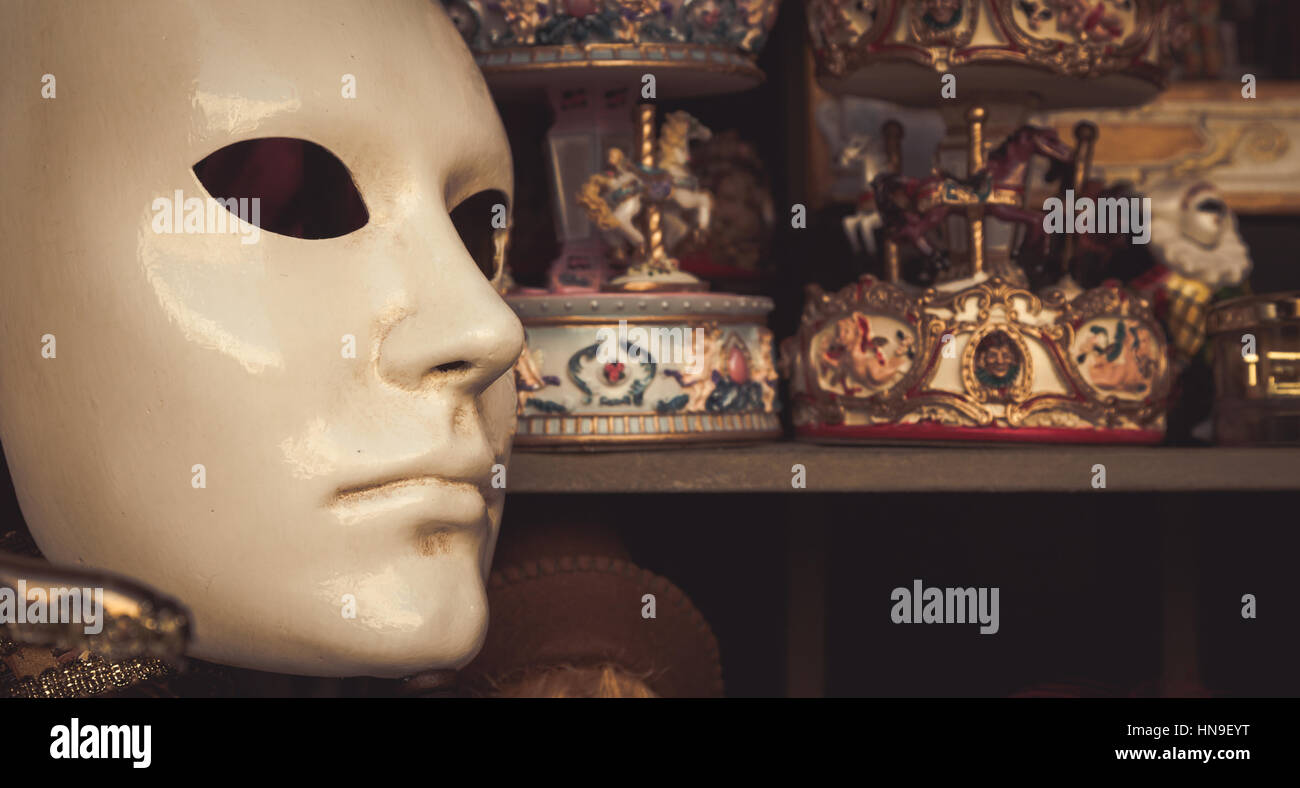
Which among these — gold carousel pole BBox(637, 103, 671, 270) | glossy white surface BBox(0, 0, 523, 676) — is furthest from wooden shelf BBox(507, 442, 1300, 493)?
glossy white surface BBox(0, 0, 523, 676)

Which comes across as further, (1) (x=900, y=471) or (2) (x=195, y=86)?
(1) (x=900, y=471)

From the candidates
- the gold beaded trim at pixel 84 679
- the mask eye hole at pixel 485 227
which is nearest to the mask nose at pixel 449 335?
the mask eye hole at pixel 485 227

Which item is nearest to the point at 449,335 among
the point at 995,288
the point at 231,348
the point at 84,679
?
the point at 231,348

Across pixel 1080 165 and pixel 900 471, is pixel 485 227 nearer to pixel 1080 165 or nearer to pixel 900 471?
pixel 900 471

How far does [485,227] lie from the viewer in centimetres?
94

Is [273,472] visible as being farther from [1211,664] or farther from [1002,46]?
[1211,664]

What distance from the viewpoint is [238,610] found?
2.46 feet

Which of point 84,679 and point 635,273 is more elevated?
point 635,273

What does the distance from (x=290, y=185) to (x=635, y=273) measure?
39cm

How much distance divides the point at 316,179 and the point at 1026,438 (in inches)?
25.3

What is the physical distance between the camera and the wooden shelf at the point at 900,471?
41.8 inches

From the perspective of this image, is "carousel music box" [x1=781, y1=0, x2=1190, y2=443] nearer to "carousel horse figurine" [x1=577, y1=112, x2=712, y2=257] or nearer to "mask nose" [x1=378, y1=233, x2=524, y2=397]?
"carousel horse figurine" [x1=577, y1=112, x2=712, y2=257]

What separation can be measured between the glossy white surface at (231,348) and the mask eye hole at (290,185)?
0.05m
